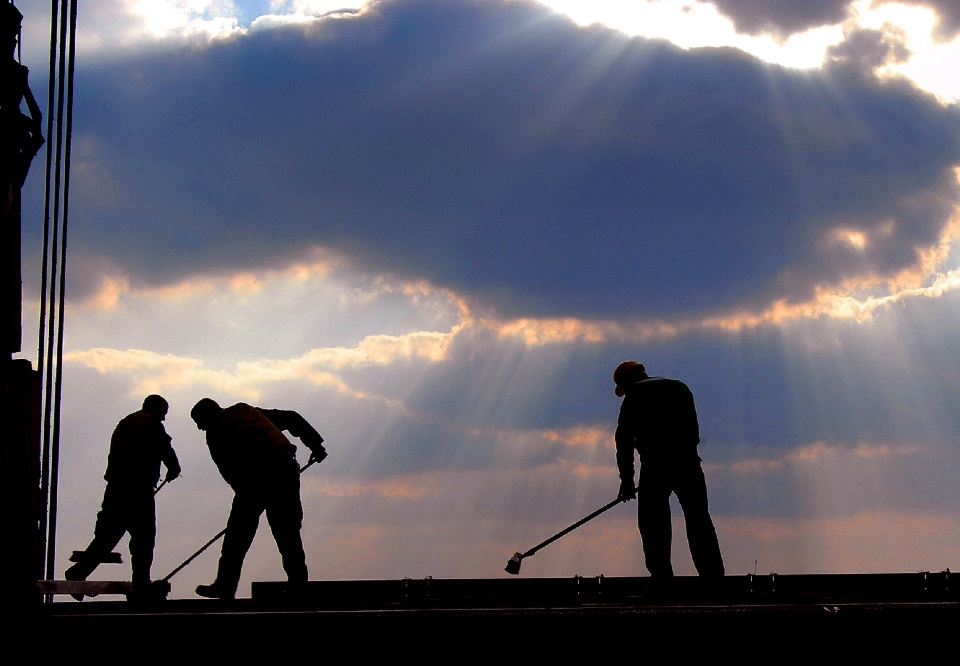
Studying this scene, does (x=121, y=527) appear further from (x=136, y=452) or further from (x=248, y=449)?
(x=248, y=449)

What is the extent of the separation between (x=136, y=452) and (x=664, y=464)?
19.6ft

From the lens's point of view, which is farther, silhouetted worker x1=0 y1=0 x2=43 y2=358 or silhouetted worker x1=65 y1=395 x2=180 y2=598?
silhouetted worker x1=65 y1=395 x2=180 y2=598

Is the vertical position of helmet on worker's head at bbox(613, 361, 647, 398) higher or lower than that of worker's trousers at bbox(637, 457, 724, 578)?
higher

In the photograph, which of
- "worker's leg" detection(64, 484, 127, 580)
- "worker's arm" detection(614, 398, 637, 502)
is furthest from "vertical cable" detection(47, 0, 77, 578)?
"worker's arm" detection(614, 398, 637, 502)

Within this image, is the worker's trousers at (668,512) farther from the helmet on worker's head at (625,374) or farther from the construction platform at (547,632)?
the construction platform at (547,632)

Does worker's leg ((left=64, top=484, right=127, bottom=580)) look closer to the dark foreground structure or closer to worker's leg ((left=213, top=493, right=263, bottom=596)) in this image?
worker's leg ((left=213, top=493, right=263, bottom=596))

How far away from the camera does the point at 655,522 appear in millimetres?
10781

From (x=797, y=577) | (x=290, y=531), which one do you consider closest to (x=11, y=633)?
(x=290, y=531)

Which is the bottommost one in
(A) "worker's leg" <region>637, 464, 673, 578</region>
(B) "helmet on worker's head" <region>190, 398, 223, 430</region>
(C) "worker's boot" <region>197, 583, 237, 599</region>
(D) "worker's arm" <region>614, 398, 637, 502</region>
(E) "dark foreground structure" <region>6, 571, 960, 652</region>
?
(E) "dark foreground structure" <region>6, 571, 960, 652</region>

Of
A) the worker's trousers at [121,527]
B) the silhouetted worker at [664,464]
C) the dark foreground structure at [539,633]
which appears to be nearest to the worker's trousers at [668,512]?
the silhouetted worker at [664,464]

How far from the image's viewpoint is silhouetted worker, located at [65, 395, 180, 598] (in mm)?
13711

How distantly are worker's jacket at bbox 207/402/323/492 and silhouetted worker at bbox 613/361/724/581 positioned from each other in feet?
9.51

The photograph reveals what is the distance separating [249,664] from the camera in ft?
13.4

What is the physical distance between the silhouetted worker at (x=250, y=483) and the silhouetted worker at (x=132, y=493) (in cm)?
273
